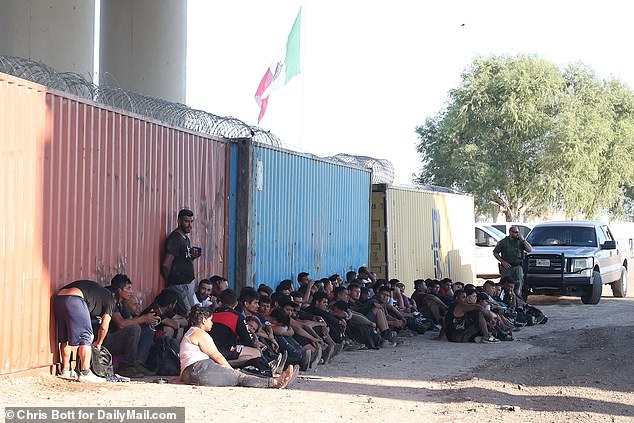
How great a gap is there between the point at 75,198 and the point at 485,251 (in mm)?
21751

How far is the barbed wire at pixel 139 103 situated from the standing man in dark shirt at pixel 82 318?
6.81 feet

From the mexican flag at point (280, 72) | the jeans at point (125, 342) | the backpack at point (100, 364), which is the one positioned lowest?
the backpack at point (100, 364)

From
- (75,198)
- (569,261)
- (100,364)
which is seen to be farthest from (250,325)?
(569,261)

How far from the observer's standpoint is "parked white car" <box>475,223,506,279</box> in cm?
3005

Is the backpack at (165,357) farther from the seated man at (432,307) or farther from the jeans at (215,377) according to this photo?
the seated man at (432,307)

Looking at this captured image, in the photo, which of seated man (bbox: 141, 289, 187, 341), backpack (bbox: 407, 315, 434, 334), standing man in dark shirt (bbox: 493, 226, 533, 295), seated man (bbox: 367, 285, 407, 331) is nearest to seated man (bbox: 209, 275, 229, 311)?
seated man (bbox: 141, 289, 187, 341)

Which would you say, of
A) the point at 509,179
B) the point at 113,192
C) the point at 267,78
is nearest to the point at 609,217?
the point at 509,179

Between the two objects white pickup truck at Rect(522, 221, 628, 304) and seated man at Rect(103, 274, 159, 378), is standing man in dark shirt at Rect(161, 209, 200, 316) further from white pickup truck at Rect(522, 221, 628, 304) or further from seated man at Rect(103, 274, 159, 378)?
white pickup truck at Rect(522, 221, 628, 304)

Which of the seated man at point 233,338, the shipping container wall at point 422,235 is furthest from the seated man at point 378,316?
the shipping container wall at point 422,235

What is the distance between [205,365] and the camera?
915 centimetres

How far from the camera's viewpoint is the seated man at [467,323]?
14500mm

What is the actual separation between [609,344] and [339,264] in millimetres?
5612

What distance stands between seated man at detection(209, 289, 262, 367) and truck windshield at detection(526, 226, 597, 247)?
45.3ft

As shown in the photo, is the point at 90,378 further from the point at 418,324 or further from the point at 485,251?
the point at 485,251
